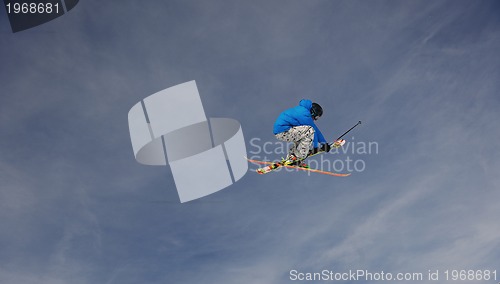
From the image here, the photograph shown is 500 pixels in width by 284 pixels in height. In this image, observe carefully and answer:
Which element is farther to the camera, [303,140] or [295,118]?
[303,140]

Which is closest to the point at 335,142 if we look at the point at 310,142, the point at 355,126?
the point at 355,126

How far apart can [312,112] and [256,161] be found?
7220 millimetres

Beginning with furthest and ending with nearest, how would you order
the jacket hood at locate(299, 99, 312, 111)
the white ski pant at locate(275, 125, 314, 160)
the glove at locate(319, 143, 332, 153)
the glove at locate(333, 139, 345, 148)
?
1. the glove at locate(333, 139, 345, 148)
2. the glove at locate(319, 143, 332, 153)
3. the white ski pant at locate(275, 125, 314, 160)
4. the jacket hood at locate(299, 99, 312, 111)

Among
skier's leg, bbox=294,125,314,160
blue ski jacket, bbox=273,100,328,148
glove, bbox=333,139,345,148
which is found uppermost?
glove, bbox=333,139,345,148

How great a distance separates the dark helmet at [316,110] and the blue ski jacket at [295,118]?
0.17 meters

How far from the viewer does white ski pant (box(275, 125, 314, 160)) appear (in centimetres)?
1838

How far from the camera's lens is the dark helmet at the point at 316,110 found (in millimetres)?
18031

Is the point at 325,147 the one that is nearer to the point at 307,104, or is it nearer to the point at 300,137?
the point at 300,137

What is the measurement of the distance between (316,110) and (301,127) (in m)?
1.17

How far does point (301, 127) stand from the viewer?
18.3m

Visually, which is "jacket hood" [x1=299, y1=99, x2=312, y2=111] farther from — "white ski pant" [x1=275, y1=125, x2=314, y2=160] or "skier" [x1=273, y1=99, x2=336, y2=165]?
"white ski pant" [x1=275, y1=125, x2=314, y2=160]

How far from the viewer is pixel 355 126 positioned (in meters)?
20.5

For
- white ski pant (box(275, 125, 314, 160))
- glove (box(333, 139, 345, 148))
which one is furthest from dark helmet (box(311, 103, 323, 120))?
glove (box(333, 139, 345, 148))

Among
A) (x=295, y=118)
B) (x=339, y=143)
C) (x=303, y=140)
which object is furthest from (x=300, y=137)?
(x=339, y=143)
